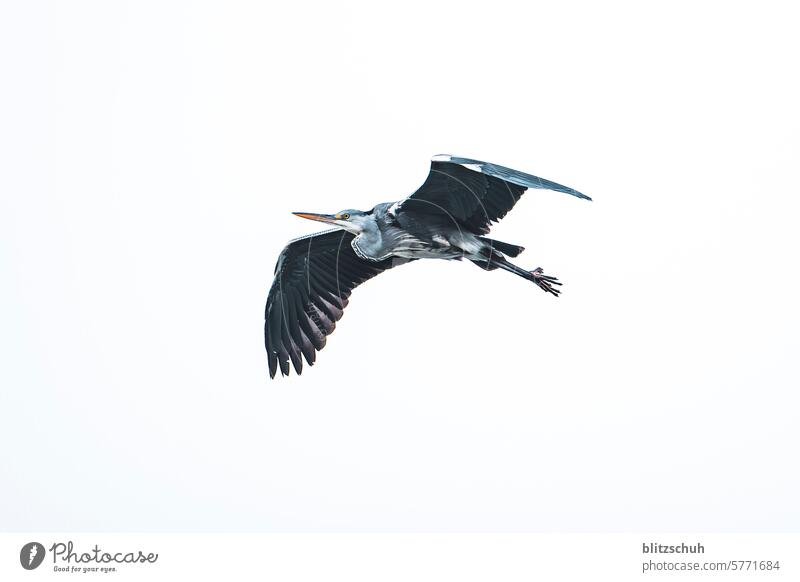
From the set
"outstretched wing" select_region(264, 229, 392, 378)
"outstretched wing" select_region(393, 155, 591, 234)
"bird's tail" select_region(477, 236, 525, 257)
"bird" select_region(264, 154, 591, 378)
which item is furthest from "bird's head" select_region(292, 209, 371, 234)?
"bird's tail" select_region(477, 236, 525, 257)

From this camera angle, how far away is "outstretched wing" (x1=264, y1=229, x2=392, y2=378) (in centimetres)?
1630

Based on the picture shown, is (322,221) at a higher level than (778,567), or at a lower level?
higher

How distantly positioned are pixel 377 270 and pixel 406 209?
1933 millimetres

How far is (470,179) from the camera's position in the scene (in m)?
13.9

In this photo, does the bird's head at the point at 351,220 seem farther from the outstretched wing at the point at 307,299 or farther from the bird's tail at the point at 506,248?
the bird's tail at the point at 506,248

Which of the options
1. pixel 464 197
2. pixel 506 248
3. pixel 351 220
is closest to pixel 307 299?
pixel 351 220

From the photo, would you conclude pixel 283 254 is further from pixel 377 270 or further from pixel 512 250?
pixel 512 250

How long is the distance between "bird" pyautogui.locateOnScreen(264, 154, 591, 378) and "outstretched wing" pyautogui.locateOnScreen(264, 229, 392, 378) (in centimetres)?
1

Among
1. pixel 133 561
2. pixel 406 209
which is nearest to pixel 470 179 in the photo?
pixel 406 209

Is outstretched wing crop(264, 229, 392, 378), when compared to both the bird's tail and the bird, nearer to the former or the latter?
the bird

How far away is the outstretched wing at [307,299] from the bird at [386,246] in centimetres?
1

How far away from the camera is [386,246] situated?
581 inches

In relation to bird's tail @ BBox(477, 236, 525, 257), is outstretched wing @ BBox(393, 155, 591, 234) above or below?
above

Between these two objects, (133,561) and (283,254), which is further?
(283,254)
